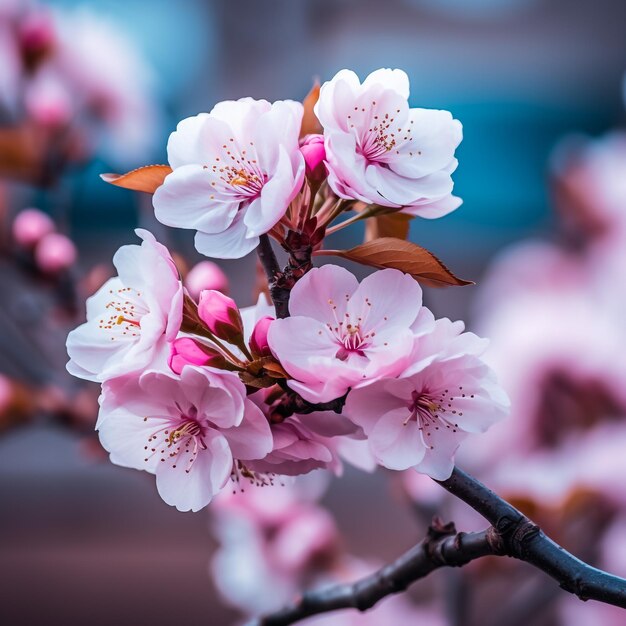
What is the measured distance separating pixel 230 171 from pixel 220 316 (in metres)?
0.06

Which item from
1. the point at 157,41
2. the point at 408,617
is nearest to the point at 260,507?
the point at 408,617

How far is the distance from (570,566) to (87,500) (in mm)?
1853

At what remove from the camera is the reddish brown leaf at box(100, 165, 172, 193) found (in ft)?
1.15

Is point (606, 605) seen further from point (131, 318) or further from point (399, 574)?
point (131, 318)

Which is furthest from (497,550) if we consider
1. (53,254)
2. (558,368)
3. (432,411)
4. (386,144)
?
(558,368)

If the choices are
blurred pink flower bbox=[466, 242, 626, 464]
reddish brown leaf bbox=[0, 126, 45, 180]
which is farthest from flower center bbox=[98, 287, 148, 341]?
blurred pink flower bbox=[466, 242, 626, 464]

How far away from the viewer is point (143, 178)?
36cm

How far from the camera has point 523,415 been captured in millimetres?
974

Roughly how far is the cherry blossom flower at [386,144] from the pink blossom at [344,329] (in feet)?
0.12

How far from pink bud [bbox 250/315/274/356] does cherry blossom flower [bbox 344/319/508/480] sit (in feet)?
A: 0.15

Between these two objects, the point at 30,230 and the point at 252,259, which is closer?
the point at 30,230

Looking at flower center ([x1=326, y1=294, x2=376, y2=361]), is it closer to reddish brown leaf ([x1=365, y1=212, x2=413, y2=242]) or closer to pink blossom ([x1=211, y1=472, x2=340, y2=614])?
reddish brown leaf ([x1=365, y1=212, x2=413, y2=242])

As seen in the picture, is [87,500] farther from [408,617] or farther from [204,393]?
[204,393]

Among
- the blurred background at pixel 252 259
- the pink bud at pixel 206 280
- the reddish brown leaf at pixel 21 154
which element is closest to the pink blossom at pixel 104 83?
the blurred background at pixel 252 259
